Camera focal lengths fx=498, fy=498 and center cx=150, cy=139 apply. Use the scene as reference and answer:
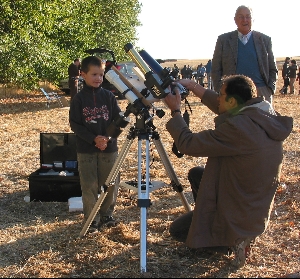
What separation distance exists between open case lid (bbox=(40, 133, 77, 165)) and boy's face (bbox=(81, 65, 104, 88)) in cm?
162

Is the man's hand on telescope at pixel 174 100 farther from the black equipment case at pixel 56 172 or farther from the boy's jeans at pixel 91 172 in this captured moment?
the black equipment case at pixel 56 172

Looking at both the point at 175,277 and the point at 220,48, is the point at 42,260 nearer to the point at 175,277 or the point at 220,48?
Result: the point at 175,277

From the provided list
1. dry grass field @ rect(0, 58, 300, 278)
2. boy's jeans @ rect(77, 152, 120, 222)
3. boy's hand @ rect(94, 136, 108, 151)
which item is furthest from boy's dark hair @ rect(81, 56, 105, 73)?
dry grass field @ rect(0, 58, 300, 278)

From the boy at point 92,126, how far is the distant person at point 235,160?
3.76ft

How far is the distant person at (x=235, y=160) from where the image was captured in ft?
11.7

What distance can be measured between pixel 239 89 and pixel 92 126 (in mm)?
1619

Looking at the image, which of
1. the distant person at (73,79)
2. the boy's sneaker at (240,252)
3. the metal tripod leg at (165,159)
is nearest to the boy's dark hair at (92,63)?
the metal tripod leg at (165,159)

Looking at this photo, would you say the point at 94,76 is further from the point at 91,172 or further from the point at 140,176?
the point at 140,176

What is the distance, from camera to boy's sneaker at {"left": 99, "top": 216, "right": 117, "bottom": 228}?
16.4 feet

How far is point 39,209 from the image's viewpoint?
5852 mm

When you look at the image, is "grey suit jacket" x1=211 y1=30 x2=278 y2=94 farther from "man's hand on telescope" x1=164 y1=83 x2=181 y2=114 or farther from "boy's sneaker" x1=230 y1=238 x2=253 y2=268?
"boy's sneaker" x1=230 y1=238 x2=253 y2=268

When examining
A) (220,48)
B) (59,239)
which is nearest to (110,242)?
(59,239)

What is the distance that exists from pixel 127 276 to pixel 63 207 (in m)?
2.25

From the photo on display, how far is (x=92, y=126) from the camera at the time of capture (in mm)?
4734
